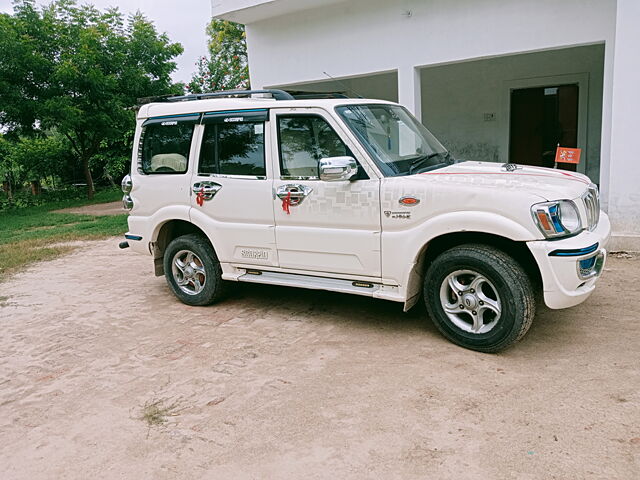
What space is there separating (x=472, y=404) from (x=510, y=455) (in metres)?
0.58

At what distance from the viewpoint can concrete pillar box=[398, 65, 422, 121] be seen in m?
9.07

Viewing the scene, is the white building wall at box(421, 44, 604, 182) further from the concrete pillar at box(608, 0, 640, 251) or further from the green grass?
the green grass

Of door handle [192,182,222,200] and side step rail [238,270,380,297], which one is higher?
door handle [192,182,222,200]

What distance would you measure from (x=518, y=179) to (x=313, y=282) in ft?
6.40

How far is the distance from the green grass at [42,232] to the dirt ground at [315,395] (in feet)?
13.9

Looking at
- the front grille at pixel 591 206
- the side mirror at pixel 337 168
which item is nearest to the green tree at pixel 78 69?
the side mirror at pixel 337 168

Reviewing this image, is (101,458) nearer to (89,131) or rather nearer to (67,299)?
(67,299)

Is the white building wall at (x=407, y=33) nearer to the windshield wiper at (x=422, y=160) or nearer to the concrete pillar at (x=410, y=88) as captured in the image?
the concrete pillar at (x=410, y=88)

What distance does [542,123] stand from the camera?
38.1 feet

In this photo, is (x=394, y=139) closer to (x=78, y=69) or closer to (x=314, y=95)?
(x=314, y=95)

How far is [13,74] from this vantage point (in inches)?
629

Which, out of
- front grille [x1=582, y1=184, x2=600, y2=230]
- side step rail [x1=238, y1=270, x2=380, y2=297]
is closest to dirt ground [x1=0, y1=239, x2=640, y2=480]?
side step rail [x1=238, y1=270, x2=380, y2=297]

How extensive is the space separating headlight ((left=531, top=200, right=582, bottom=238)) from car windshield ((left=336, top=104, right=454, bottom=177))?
114cm

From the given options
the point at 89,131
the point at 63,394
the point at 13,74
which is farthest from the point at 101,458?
the point at 89,131
